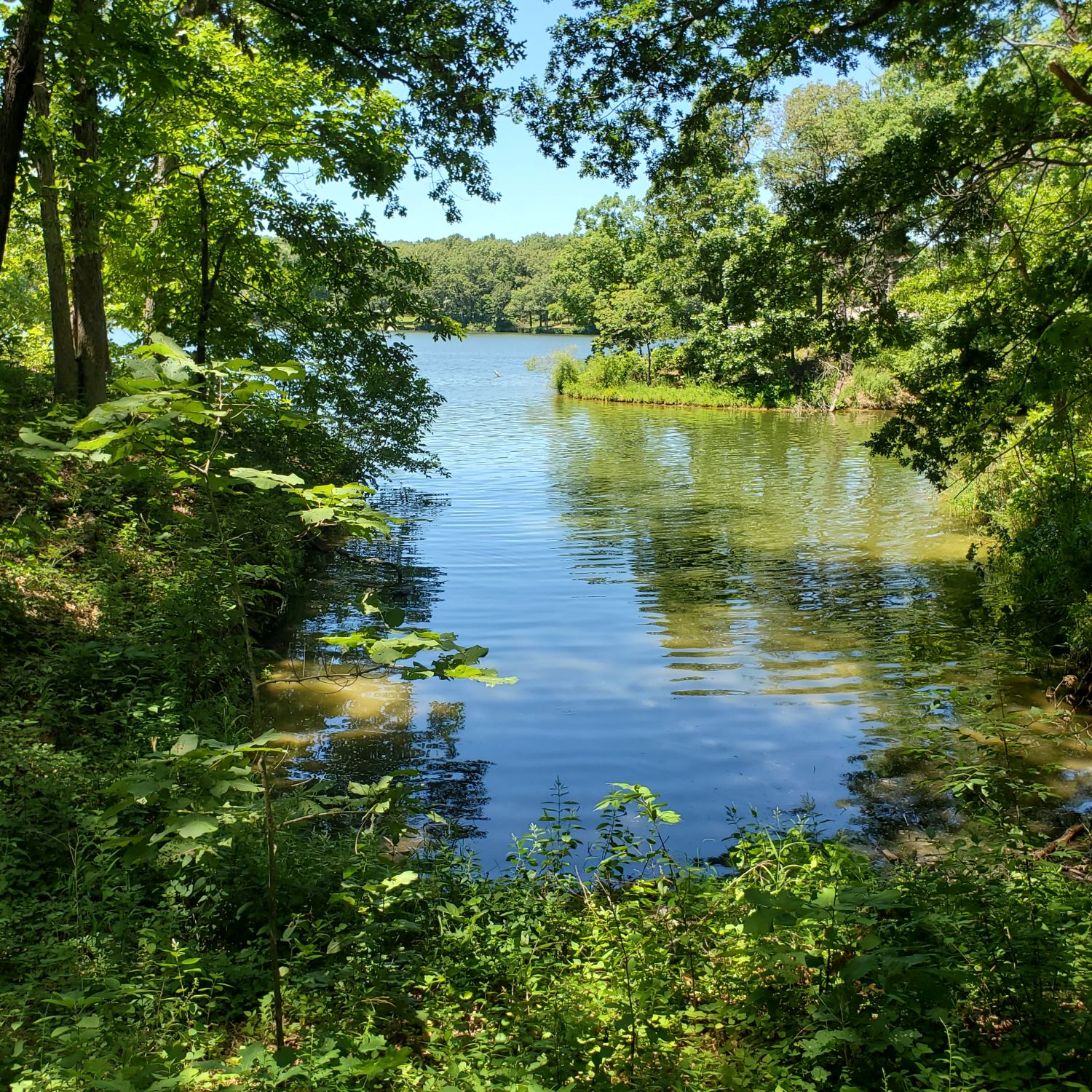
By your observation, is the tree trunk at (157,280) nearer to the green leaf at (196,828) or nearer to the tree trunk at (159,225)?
the tree trunk at (159,225)

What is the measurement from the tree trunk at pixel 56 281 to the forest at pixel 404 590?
0.18 ft

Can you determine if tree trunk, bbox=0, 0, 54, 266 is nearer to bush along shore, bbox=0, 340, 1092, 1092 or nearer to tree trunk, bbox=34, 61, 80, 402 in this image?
bush along shore, bbox=0, 340, 1092, 1092

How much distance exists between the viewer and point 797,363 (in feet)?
125

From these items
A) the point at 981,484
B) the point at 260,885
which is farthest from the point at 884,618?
the point at 260,885

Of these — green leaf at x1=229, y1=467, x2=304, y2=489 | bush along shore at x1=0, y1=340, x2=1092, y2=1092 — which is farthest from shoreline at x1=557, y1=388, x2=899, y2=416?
green leaf at x1=229, y1=467, x2=304, y2=489

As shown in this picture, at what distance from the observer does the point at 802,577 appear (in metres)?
13.3

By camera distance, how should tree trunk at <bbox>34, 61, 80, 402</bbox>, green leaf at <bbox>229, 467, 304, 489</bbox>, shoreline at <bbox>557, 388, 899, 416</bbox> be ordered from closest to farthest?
green leaf at <bbox>229, 467, 304, 489</bbox> < tree trunk at <bbox>34, 61, 80, 402</bbox> < shoreline at <bbox>557, 388, 899, 416</bbox>

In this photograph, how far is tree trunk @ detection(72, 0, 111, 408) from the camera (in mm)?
9141

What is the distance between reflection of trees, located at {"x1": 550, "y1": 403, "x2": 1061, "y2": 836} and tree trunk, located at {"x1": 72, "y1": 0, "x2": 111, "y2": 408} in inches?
285

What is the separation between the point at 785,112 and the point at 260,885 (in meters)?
49.1

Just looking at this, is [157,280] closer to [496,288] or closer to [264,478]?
[264,478]

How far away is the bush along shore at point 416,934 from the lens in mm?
2703

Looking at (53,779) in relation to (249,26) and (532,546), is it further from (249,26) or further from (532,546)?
(249,26)

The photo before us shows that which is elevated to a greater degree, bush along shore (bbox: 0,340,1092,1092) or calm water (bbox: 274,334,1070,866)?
bush along shore (bbox: 0,340,1092,1092)
